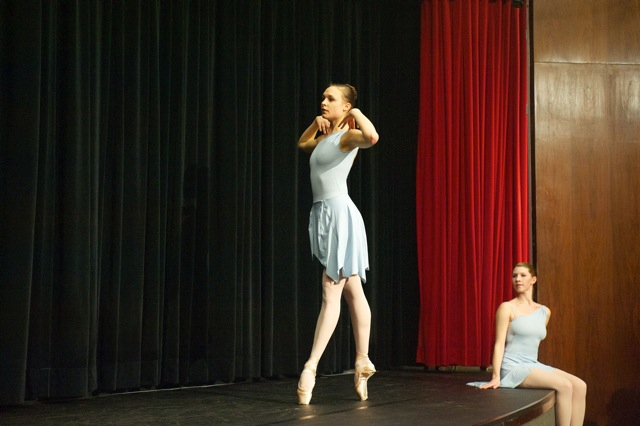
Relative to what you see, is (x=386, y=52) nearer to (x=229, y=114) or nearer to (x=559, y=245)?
(x=229, y=114)

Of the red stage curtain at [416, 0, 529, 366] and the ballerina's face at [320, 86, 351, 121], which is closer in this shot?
the ballerina's face at [320, 86, 351, 121]

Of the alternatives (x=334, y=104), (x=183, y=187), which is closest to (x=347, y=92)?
(x=334, y=104)

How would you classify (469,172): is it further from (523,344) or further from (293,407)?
(293,407)

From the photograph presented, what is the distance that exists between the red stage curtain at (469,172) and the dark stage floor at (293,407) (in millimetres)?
877

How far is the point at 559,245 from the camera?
4691mm

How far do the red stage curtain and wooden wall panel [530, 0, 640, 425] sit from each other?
0.85 m

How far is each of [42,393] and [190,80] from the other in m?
1.94

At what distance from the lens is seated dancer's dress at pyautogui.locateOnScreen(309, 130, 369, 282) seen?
3.63 metres

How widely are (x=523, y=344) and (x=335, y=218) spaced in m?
1.50

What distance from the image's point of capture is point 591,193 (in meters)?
4.77

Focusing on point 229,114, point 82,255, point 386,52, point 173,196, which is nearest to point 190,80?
point 229,114

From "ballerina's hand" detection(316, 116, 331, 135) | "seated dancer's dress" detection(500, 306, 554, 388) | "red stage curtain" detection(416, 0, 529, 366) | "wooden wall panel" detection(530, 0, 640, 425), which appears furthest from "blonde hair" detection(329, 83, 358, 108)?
"red stage curtain" detection(416, 0, 529, 366)

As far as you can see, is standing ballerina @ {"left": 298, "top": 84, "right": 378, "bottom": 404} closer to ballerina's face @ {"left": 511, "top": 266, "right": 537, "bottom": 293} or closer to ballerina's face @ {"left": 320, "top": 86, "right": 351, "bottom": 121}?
ballerina's face @ {"left": 320, "top": 86, "right": 351, "bottom": 121}

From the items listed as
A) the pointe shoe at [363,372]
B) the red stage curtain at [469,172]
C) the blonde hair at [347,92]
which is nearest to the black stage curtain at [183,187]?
the red stage curtain at [469,172]
